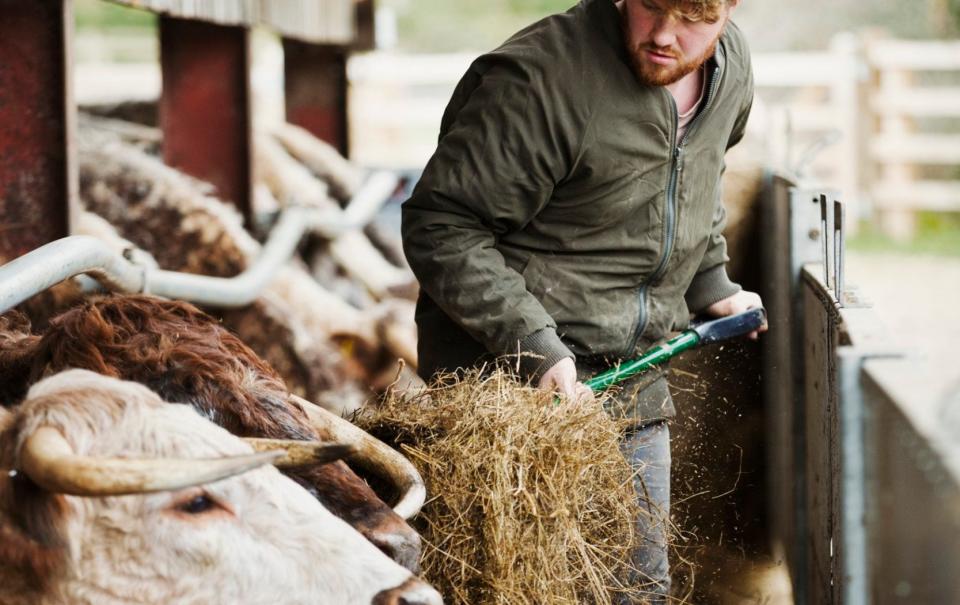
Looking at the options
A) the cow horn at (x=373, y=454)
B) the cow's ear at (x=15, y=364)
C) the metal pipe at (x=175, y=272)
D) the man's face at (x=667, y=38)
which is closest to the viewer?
the cow's ear at (x=15, y=364)

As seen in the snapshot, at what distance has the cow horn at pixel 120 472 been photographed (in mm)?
1860

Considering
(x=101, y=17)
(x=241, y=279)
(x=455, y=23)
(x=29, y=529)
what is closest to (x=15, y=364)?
(x=29, y=529)

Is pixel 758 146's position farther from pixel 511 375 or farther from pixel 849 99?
pixel 849 99

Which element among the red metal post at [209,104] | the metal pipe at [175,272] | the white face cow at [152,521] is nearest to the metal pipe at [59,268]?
the metal pipe at [175,272]

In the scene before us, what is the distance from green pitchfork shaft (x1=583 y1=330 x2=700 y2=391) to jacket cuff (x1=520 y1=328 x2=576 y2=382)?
0.44 feet

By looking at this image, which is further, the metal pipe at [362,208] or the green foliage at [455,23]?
the green foliage at [455,23]

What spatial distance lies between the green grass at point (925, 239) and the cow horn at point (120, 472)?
1371cm

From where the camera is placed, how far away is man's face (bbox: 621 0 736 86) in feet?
10.2

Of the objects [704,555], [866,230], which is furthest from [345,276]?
[866,230]

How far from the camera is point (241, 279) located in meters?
6.02

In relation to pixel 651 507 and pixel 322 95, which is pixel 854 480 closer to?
pixel 651 507

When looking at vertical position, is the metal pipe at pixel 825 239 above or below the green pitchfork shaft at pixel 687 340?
above

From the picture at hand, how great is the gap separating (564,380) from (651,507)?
0.55m

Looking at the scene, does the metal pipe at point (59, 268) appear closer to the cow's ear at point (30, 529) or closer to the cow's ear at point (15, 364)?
the cow's ear at point (15, 364)
